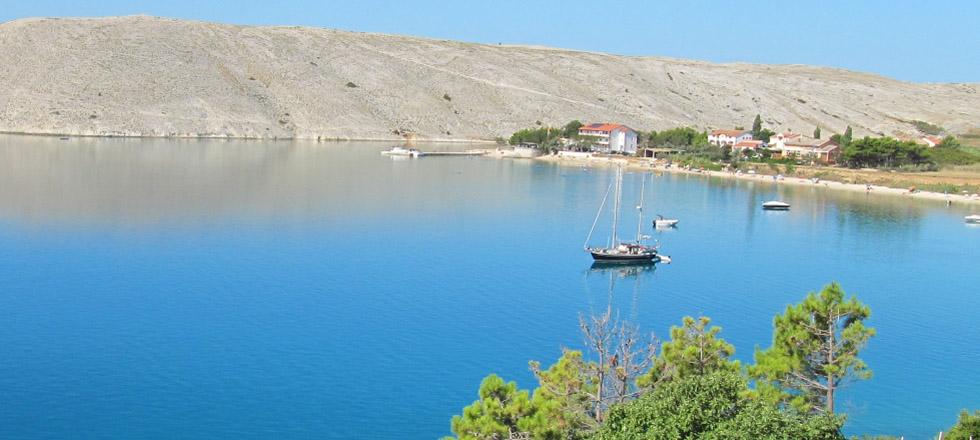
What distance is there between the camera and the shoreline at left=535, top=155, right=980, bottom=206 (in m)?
64.1

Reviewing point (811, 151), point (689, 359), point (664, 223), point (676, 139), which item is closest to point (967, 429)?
point (689, 359)

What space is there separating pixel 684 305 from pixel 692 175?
1904 inches

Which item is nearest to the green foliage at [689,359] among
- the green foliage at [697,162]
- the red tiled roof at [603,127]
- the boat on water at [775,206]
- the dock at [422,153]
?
the boat on water at [775,206]

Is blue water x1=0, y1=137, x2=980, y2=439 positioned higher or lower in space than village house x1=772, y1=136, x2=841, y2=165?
lower

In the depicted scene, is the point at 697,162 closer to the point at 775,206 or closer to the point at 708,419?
the point at 775,206

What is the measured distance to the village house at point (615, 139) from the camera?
93000mm

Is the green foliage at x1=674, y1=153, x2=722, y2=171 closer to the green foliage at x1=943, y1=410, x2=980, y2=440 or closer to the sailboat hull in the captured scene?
the sailboat hull

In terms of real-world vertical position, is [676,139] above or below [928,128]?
below

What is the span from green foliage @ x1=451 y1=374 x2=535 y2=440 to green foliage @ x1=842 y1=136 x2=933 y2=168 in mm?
72105

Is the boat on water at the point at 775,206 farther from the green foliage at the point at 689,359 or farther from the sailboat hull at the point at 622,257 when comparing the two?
the green foliage at the point at 689,359

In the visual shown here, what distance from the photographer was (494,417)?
13.6m

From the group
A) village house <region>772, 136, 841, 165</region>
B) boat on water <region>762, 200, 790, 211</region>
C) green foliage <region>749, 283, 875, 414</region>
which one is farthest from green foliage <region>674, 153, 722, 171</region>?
green foliage <region>749, 283, 875, 414</region>

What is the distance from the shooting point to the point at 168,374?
20938 millimetres

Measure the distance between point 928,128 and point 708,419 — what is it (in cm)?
12883
